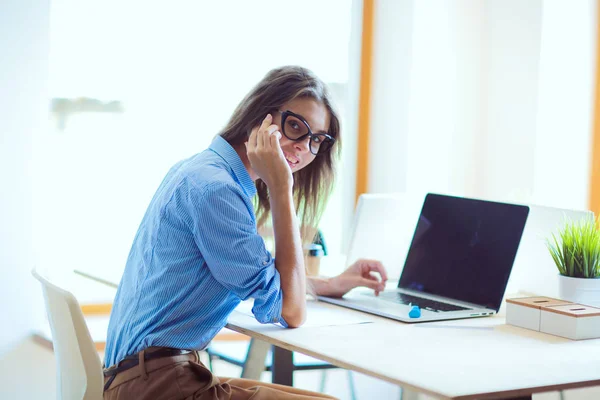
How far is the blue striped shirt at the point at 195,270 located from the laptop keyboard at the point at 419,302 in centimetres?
53

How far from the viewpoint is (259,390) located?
5.86ft

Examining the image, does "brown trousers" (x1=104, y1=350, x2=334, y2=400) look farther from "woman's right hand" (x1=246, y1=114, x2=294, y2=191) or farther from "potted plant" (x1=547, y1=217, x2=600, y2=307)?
"potted plant" (x1=547, y1=217, x2=600, y2=307)

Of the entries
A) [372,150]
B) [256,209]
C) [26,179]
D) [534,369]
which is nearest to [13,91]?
[26,179]

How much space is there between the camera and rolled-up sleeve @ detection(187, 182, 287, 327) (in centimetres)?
166

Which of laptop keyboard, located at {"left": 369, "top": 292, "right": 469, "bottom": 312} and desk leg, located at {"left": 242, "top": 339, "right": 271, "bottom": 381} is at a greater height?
laptop keyboard, located at {"left": 369, "top": 292, "right": 469, "bottom": 312}

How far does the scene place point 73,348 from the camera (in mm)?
1614

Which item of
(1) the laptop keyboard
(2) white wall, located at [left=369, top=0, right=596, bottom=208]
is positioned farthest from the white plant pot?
(2) white wall, located at [left=369, top=0, right=596, bottom=208]

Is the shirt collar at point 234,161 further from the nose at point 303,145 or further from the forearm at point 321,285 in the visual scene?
→ the forearm at point 321,285

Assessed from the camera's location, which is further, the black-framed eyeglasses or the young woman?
the black-framed eyeglasses

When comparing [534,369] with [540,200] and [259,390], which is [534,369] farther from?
[540,200]

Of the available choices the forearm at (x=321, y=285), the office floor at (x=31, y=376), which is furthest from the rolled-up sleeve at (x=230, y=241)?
the office floor at (x=31, y=376)

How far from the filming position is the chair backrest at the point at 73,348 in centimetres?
157

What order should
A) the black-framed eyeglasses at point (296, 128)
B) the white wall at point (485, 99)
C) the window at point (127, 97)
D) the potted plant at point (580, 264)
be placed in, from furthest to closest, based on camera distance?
the window at point (127, 97) → the white wall at point (485, 99) → the potted plant at point (580, 264) → the black-framed eyeglasses at point (296, 128)

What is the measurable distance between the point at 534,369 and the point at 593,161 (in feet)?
6.61
